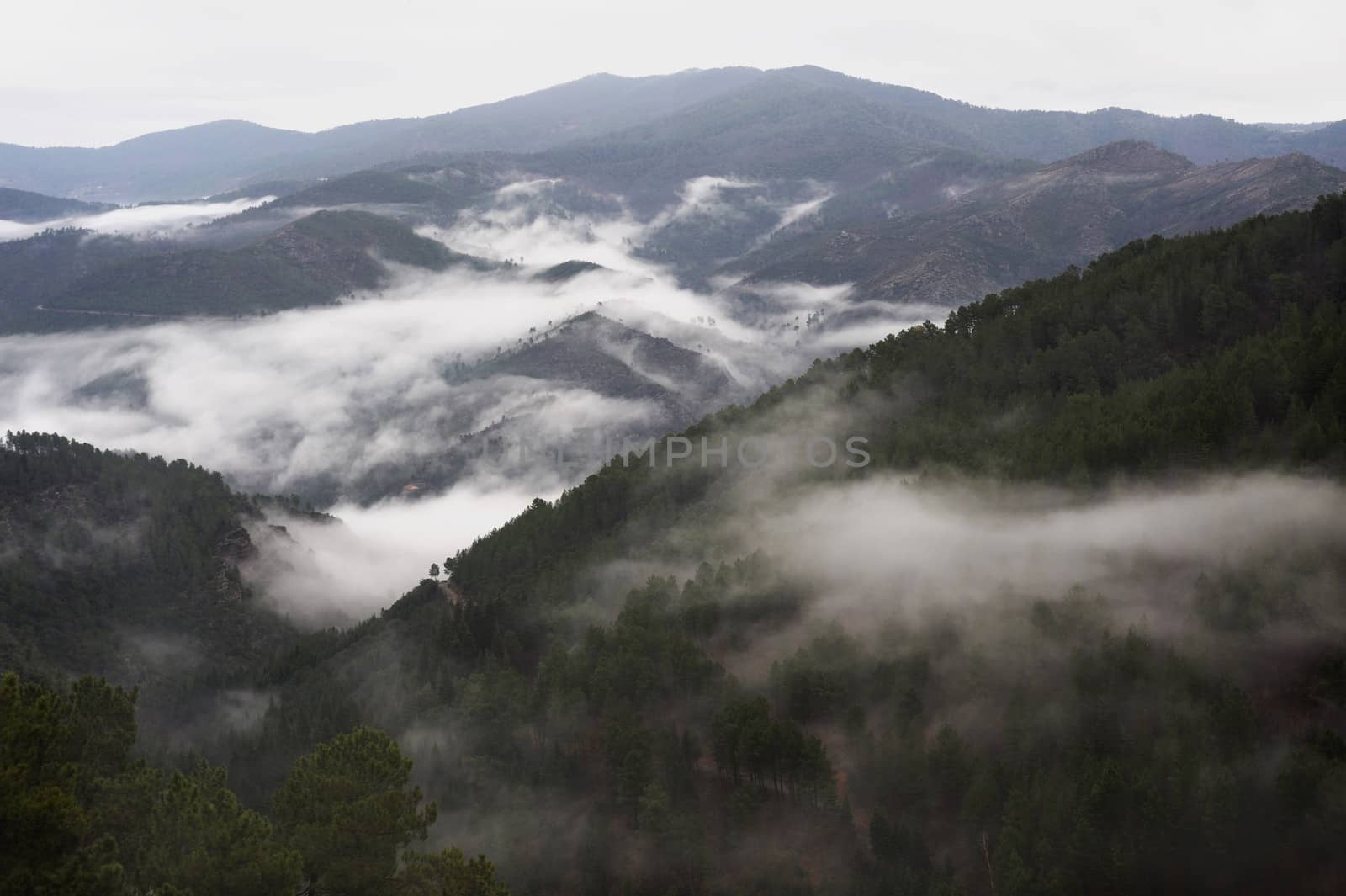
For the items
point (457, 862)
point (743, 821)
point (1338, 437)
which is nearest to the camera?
point (457, 862)

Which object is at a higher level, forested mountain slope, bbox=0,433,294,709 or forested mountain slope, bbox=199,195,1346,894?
forested mountain slope, bbox=199,195,1346,894

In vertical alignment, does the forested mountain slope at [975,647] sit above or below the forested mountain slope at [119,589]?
above

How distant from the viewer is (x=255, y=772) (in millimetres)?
108375

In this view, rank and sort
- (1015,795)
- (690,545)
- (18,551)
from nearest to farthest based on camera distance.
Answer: (1015,795) < (690,545) < (18,551)

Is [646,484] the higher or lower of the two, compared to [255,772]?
higher

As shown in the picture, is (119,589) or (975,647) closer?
(975,647)

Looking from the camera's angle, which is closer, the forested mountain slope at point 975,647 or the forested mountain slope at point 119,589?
the forested mountain slope at point 975,647

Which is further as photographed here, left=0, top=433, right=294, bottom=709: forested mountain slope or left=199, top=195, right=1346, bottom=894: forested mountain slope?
left=0, top=433, right=294, bottom=709: forested mountain slope

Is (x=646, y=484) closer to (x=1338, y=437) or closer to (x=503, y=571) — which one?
(x=503, y=571)

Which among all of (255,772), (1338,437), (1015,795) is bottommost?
(255,772)

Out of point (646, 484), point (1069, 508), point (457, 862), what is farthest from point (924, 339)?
point (457, 862)

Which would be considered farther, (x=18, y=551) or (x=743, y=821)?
(x=18, y=551)

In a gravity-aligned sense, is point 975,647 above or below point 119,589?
above

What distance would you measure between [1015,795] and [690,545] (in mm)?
65140
